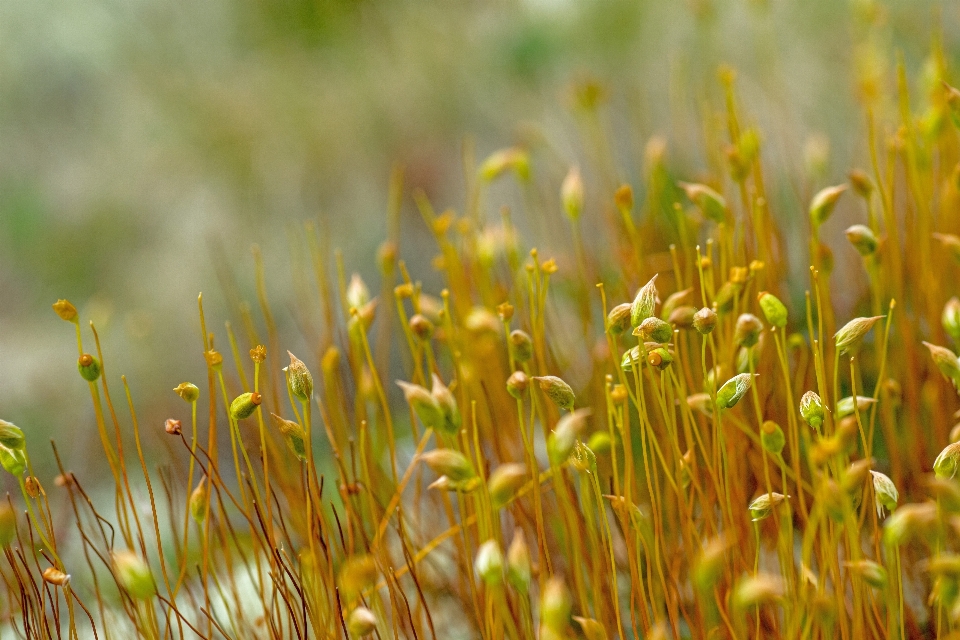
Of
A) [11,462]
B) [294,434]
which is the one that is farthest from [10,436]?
[294,434]

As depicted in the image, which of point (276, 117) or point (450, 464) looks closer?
point (450, 464)

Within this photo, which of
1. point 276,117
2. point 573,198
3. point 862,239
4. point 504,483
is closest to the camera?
point 504,483

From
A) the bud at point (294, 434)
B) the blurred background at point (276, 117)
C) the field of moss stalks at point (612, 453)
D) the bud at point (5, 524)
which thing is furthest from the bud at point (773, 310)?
the blurred background at point (276, 117)

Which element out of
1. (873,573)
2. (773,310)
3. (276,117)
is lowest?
(873,573)

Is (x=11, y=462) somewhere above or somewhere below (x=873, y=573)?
above

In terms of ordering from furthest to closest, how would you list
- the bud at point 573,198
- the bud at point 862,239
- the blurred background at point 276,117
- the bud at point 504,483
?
the blurred background at point 276,117 → the bud at point 573,198 → the bud at point 862,239 → the bud at point 504,483

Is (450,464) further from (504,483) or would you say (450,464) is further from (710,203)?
(710,203)

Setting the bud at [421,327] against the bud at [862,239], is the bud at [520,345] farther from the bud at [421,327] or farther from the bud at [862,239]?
the bud at [862,239]

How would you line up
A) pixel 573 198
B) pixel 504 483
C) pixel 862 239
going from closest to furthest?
pixel 504 483
pixel 862 239
pixel 573 198
